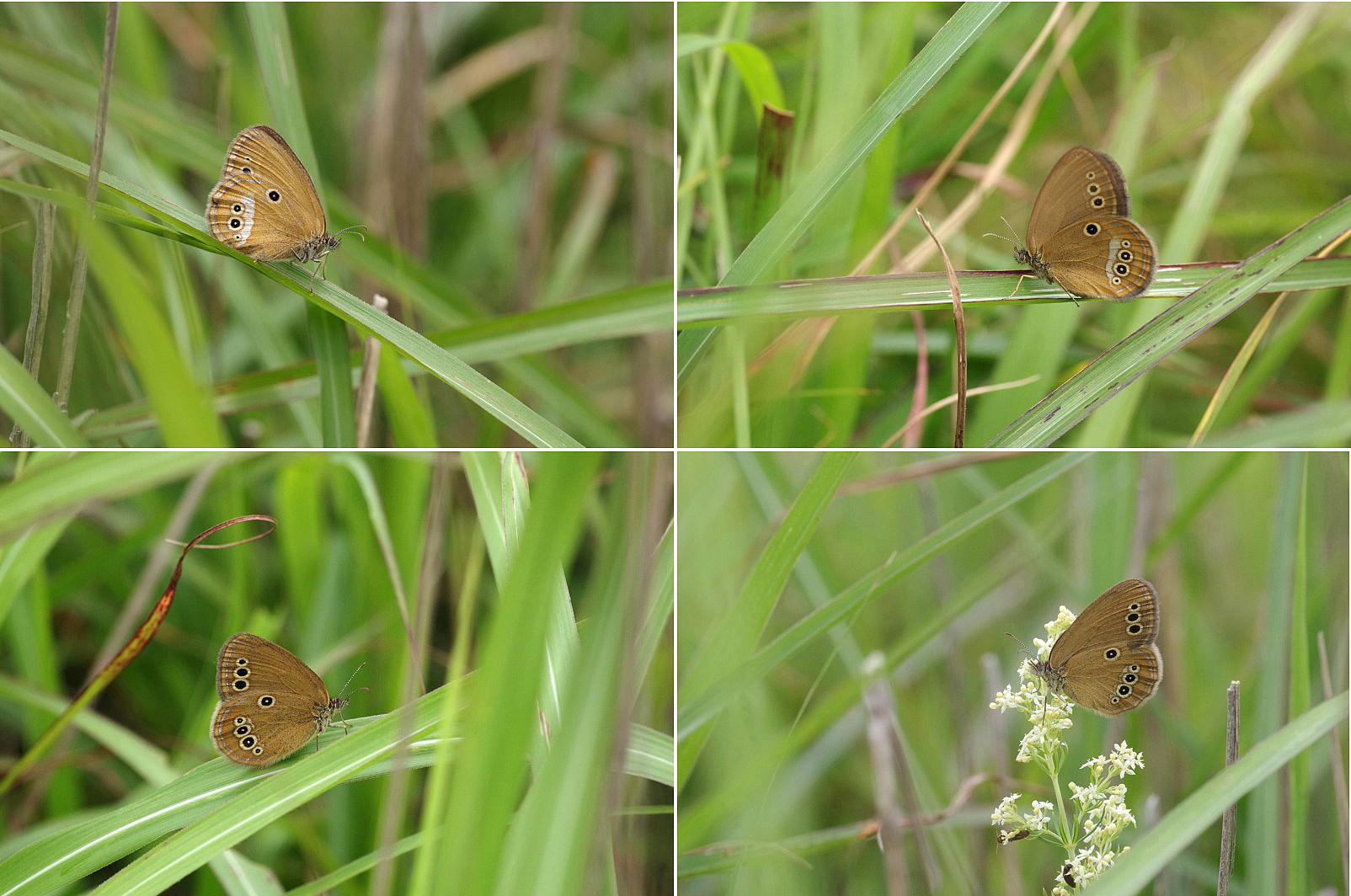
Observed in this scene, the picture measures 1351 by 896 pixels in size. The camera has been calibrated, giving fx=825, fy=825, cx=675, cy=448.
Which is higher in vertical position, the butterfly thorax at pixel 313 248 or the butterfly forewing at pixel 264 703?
the butterfly thorax at pixel 313 248

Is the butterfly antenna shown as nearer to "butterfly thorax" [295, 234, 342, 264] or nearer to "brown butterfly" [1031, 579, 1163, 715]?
"butterfly thorax" [295, 234, 342, 264]

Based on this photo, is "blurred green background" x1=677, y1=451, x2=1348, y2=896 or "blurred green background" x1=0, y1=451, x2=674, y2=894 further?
"blurred green background" x1=677, y1=451, x2=1348, y2=896

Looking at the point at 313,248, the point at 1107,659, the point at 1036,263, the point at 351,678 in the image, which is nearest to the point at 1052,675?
the point at 1107,659

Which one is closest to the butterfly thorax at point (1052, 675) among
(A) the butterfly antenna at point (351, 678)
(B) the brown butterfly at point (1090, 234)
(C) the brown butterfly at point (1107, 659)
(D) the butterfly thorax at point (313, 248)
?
(C) the brown butterfly at point (1107, 659)

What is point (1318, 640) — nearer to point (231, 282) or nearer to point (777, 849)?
point (777, 849)

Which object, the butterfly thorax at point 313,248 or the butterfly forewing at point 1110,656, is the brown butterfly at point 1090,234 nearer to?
the butterfly forewing at point 1110,656

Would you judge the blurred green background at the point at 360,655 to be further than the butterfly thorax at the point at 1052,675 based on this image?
No

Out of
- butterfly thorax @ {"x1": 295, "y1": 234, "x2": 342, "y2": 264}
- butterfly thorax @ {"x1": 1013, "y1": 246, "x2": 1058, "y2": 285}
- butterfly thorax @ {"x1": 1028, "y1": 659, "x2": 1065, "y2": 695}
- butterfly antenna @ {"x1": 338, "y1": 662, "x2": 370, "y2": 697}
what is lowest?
butterfly thorax @ {"x1": 1028, "y1": 659, "x2": 1065, "y2": 695}

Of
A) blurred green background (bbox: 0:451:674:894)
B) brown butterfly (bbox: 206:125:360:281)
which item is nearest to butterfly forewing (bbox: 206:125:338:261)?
brown butterfly (bbox: 206:125:360:281)

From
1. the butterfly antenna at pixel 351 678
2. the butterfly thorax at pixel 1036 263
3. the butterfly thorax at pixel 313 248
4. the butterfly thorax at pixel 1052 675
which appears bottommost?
the butterfly thorax at pixel 1052 675

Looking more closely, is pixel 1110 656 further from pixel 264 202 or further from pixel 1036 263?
pixel 264 202
